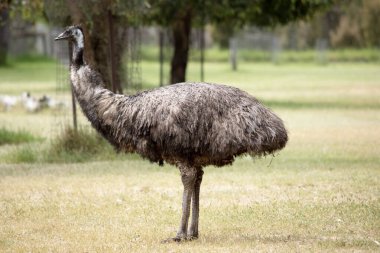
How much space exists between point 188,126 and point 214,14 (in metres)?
18.8

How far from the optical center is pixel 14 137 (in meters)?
20.5

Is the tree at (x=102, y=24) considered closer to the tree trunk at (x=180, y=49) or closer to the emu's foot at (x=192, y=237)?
the emu's foot at (x=192, y=237)

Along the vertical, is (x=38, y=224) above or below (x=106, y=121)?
below

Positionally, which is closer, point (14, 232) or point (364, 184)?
point (14, 232)

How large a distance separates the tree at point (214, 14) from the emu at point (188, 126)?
15607 millimetres

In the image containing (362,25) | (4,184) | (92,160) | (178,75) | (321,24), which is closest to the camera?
(4,184)

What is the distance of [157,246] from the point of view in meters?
Answer: 9.95

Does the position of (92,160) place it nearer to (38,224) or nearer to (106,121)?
(38,224)

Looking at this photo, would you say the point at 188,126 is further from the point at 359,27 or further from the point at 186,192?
the point at 359,27

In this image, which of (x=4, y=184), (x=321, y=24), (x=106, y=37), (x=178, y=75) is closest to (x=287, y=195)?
(x=4, y=184)

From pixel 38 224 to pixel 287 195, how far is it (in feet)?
11.9

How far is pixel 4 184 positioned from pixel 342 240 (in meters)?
6.40

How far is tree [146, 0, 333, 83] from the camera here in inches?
1086

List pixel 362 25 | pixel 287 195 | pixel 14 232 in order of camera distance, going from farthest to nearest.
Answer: pixel 362 25
pixel 287 195
pixel 14 232
